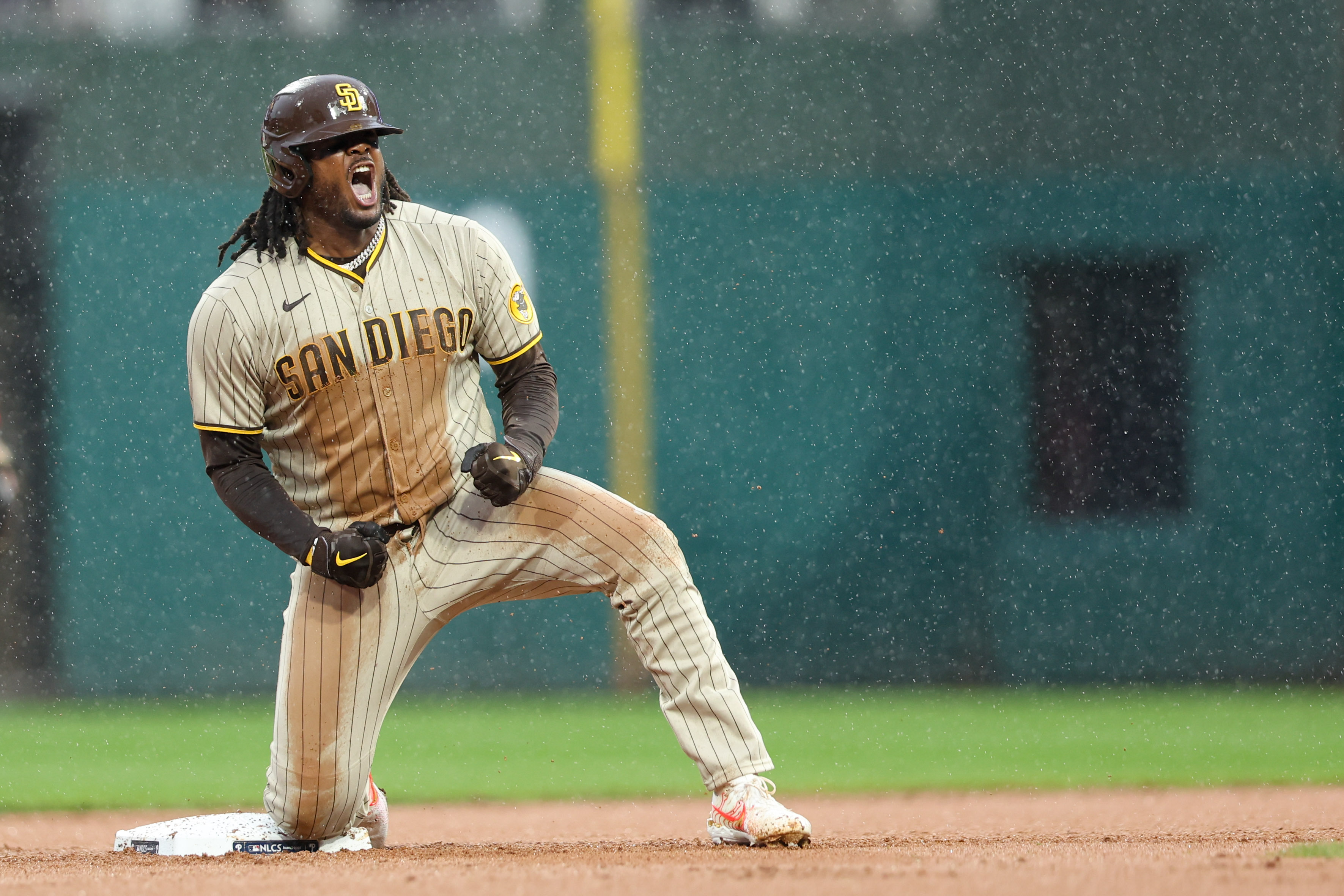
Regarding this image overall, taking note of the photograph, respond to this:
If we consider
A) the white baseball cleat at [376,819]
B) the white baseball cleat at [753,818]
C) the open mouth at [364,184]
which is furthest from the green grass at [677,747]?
the open mouth at [364,184]

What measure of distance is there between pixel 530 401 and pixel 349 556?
0.49 m

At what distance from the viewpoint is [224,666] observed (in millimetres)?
8125

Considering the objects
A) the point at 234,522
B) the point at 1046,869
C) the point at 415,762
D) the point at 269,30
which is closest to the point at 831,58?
the point at 269,30

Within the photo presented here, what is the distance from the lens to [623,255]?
8516 millimetres

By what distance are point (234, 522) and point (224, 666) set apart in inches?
28.6

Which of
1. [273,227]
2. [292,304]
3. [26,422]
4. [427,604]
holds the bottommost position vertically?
[427,604]

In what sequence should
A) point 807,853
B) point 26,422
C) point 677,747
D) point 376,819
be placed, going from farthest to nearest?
point 26,422 < point 677,747 < point 376,819 < point 807,853

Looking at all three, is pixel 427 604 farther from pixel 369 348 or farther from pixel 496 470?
pixel 369 348

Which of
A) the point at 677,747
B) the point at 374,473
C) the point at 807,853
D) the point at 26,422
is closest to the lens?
the point at 807,853

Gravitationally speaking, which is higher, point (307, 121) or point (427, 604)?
point (307, 121)

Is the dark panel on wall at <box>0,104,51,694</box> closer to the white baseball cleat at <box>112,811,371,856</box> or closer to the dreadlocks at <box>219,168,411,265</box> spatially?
the white baseball cleat at <box>112,811,371,856</box>

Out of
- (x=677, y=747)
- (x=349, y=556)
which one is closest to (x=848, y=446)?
(x=677, y=747)

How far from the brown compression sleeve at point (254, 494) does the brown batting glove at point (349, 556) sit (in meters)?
0.04

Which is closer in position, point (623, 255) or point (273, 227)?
point (273, 227)
